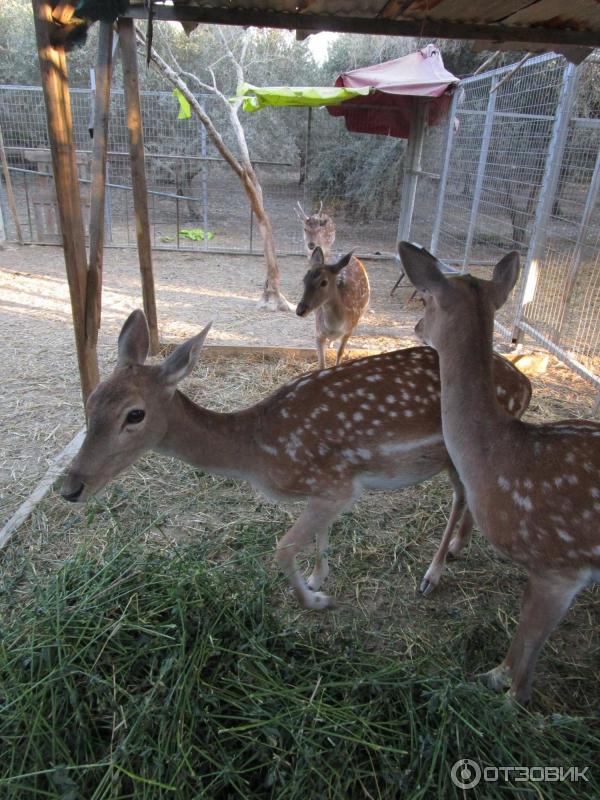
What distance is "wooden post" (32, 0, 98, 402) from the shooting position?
3023mm

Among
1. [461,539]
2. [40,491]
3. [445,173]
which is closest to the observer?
[461,539]

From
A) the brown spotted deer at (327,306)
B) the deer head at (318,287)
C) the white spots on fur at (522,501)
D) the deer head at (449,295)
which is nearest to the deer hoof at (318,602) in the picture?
the white spots on fur at (522,501)

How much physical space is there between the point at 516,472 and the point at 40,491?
8.76 ft

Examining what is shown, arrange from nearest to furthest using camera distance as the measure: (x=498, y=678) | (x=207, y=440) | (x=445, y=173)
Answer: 1. (x=498, y=678)
2. (x=207, y=440)
3. (x=445, y=173)

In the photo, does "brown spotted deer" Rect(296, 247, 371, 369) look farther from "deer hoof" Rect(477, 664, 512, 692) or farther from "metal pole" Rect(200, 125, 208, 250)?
"metal pole" Rect(200, 125, 208, 250)

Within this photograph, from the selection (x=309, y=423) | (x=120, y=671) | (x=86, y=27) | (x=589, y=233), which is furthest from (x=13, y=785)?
(x=589, y=233)

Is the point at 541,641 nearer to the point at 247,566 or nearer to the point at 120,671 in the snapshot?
the point at 247,566

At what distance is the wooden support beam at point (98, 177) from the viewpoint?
3479 millimetres

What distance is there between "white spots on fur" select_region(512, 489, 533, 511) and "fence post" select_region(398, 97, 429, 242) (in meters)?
7.60

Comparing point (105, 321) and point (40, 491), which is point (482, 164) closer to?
point (105, 321)

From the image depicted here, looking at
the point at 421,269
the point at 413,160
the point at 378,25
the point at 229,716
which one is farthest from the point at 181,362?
the point at 413,160

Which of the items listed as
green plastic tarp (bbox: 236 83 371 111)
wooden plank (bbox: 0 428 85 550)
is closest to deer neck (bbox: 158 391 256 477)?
wooden plank (bbox: 0 428 85 550)

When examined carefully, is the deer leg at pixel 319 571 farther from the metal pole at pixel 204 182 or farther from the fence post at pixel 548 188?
the metal pole at pixel 204 182

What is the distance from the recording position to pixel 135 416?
8.01 ft
